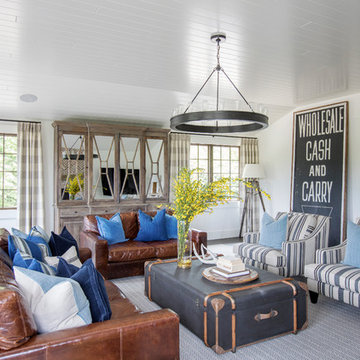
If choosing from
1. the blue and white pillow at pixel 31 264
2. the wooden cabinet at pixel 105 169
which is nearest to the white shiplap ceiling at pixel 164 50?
the wooden cabinet at pixel 105 169

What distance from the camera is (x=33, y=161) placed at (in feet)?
18.2

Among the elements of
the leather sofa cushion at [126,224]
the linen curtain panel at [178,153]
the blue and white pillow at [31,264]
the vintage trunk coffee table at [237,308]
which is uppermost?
the linen curtain panel at [178,153]

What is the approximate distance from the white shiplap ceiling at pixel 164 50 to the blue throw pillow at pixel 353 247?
178 centimetres

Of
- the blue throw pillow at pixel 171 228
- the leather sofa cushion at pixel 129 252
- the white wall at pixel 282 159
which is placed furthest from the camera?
the white wall at pixel 282 159

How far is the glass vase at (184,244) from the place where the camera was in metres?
3.32

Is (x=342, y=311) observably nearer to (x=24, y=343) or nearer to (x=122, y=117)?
(x=24, y=343)

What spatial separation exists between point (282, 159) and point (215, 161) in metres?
1.36

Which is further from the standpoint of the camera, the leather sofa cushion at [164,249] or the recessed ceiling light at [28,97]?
the recessed ceiling light at [28,97]

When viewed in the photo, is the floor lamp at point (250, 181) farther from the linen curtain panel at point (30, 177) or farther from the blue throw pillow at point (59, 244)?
the blue throw pillow at point (59, 244)

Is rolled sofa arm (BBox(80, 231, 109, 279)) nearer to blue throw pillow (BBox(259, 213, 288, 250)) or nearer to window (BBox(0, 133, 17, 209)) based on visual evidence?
blue throw pillow (BBox(259, 213, 288, 250))

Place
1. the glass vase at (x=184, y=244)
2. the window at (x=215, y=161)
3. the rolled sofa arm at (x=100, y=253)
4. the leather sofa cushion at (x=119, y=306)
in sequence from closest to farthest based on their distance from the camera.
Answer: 1. the leather sofa cushion at (x=119, y=306)
2. the glass vase at (x=184, y=244)
3. the rolled sofa arm at (x=100, y=253)
4. the window at (x=215, y=161)

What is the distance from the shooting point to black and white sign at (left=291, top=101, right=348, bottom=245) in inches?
213

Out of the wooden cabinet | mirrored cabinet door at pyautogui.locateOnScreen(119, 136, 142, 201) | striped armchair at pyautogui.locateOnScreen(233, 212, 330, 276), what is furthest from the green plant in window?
striped armchair at pyautogui.locateOnScreen(233, 212, 330, 276)

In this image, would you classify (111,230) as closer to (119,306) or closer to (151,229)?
(151,229)
